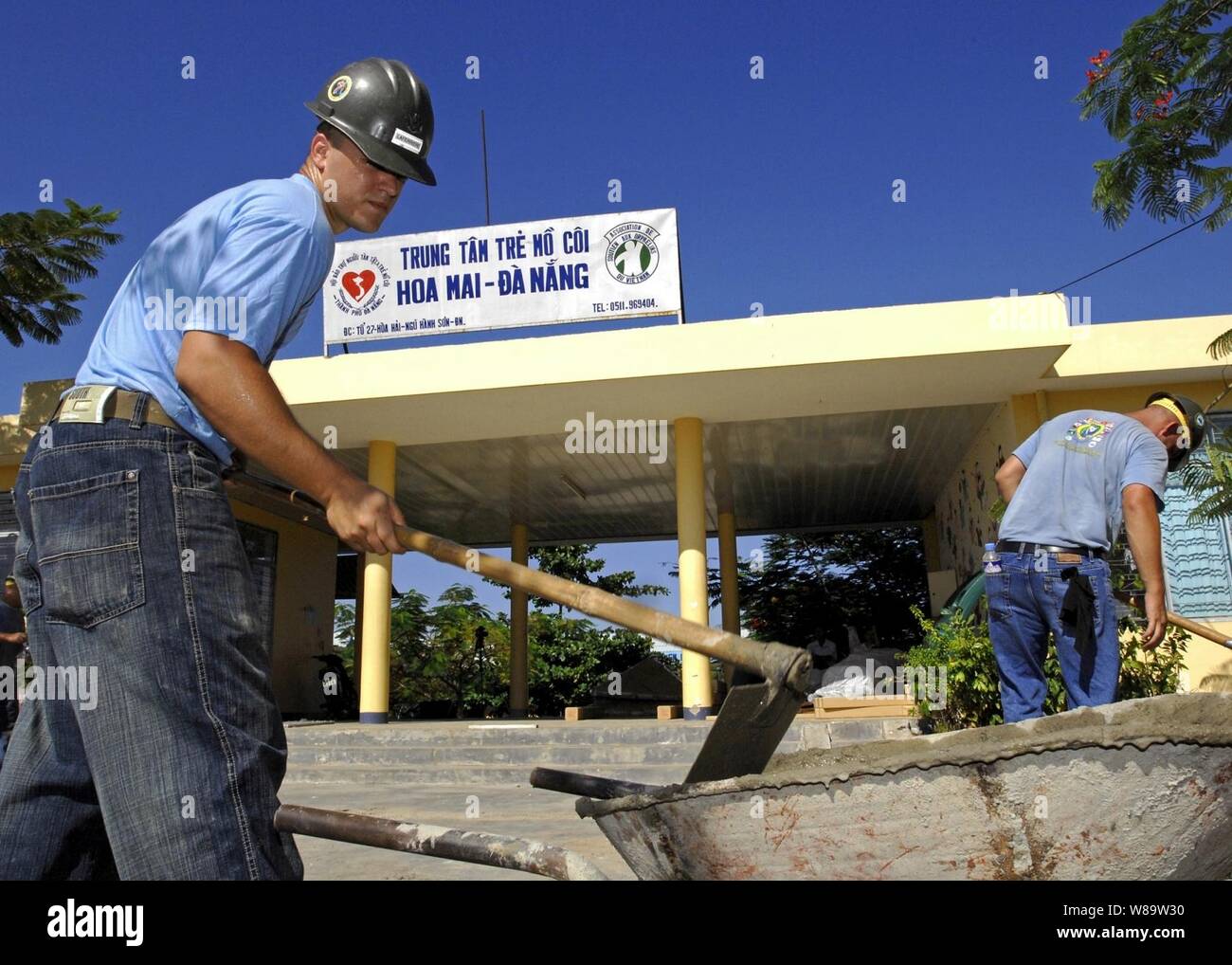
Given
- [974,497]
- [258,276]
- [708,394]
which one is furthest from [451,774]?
[974,497]

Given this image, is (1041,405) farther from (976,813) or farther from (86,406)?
(86,406)

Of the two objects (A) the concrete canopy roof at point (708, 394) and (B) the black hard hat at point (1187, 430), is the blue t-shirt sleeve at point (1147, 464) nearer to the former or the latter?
(B) the black hard hat at point (1187, 430)

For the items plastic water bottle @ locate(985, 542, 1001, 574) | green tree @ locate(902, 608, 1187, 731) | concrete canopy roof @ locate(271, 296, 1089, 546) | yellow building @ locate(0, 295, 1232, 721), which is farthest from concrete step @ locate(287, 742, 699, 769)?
plastic water bottle @ locate(985, 542, 1001, 574)

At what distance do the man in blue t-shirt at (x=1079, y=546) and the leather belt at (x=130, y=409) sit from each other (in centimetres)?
307

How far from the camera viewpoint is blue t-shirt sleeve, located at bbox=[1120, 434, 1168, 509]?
3465 mm

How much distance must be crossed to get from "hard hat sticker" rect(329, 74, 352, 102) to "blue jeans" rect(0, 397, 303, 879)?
77cm

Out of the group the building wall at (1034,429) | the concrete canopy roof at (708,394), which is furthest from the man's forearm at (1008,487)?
the building wall at (1034,429)

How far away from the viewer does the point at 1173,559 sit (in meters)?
9.57

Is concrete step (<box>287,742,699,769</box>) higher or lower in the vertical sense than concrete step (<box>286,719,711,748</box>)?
lower

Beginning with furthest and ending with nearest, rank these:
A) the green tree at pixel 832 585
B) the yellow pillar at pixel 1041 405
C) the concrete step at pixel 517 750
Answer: the green tree at pixel 832 585, the yellow pillar at pixel 1041 405, the concrete step at pixel 517 750

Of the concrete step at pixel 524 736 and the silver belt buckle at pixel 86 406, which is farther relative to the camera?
the concrete step at pixel 524 736

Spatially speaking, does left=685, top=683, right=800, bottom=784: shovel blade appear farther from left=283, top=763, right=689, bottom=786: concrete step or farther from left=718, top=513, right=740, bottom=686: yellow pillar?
left=718, top=513, right=740, bottom=686: yellow pillar

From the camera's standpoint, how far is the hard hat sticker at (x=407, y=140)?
1.89m

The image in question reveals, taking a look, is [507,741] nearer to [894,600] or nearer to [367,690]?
[367,690]
